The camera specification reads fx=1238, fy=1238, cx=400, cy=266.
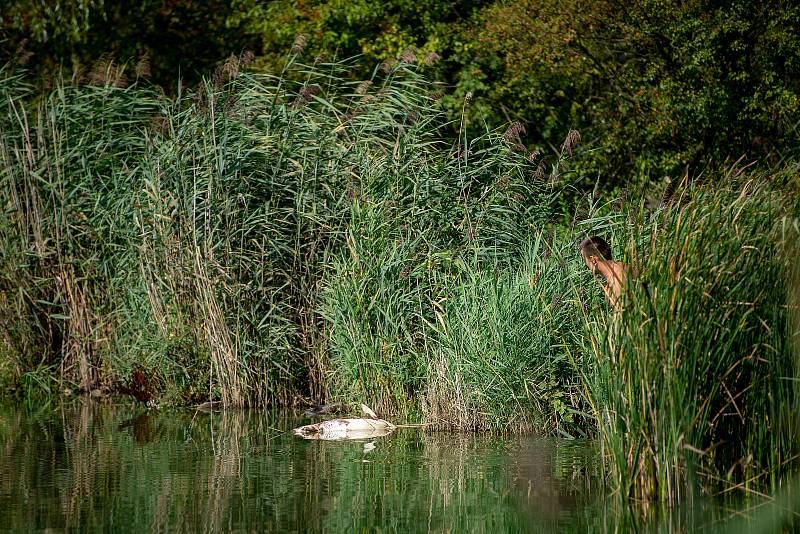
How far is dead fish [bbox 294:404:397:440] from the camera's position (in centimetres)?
927

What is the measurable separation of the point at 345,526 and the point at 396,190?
A: 4.45 m

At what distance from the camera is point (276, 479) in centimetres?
773

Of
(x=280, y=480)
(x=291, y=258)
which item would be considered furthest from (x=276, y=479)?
(x=291, y=258)

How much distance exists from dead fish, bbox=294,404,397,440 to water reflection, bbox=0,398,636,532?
14 cm

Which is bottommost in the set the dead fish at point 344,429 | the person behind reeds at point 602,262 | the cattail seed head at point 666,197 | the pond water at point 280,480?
the pond water at point 280,480

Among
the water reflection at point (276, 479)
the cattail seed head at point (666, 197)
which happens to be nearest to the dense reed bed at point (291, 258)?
the cattail seed head at point (666, 197)

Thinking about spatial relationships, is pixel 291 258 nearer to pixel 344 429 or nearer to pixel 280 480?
pixel 344 429

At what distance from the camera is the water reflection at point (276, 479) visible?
21.7ft

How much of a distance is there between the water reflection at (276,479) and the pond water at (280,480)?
0.01 m

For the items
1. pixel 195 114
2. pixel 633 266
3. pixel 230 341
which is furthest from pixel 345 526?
pixel 195 114

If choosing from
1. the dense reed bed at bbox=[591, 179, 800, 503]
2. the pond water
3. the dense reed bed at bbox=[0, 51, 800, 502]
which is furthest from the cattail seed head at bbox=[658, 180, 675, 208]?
the pond water

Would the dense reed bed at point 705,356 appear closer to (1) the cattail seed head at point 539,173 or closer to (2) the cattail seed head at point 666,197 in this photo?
(2) the cattail seed head at point 666,197

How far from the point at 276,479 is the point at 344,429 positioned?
1.61m

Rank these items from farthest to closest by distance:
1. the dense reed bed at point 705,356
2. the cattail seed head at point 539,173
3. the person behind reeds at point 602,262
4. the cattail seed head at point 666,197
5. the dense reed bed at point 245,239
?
the cattail seed head at point 539,173, the dense reed bed at point 245,239, the cattail seed head at point 666,197, the person behind reeds at point 602,262, the dense reed bed at point 705,356
